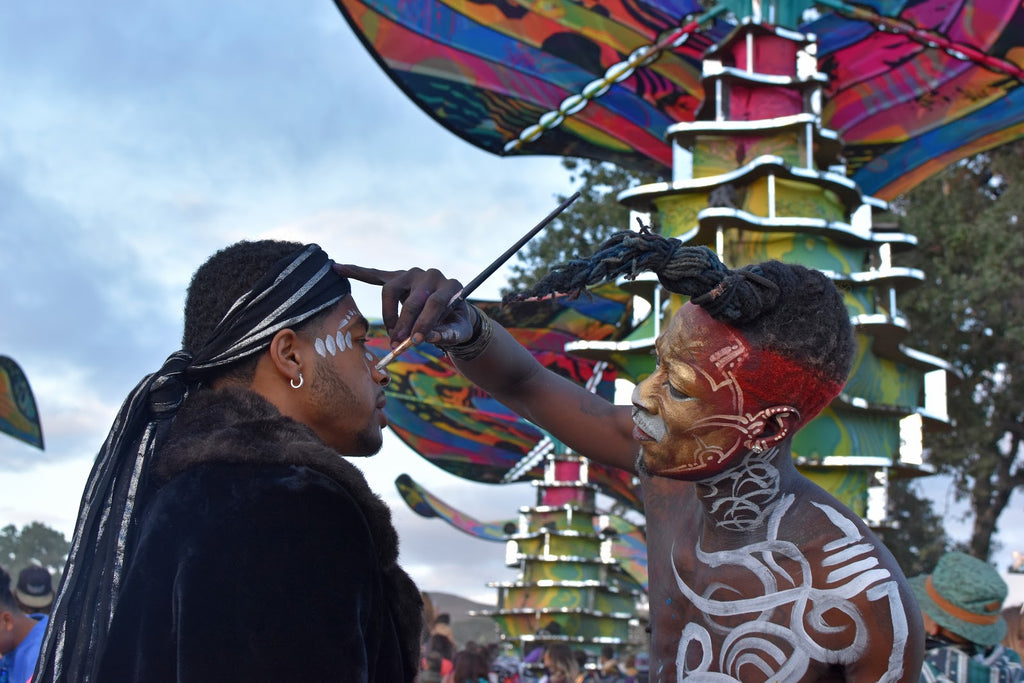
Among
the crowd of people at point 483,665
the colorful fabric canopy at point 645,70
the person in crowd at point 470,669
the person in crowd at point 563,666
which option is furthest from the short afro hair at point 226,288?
the person in crowd at point 563,666

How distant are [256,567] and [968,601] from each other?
3.54m

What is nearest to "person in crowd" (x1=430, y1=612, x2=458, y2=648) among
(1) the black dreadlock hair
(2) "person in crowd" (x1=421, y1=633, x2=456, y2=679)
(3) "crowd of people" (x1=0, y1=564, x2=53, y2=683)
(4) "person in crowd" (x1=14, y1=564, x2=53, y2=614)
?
(2) "person in crowd" (x1=421, y1=633, x2=456, y2=679)

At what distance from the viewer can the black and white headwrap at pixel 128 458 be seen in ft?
8.44

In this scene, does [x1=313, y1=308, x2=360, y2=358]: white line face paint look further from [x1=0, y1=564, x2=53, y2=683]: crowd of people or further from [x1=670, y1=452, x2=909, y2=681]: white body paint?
[x1=0, y1=564, x2=53, y2=683]: crowd of people

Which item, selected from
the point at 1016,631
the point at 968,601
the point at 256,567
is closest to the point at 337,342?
the point at 256,567

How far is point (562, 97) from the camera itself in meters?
11.4

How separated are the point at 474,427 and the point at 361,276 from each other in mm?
17487

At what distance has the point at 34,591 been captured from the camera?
7.60m

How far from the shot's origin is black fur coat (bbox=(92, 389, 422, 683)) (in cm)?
229

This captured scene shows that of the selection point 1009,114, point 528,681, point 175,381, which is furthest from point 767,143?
point 528,681

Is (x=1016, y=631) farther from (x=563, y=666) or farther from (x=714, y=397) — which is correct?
(x=563, y=666)

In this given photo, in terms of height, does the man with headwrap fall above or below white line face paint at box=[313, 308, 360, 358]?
below

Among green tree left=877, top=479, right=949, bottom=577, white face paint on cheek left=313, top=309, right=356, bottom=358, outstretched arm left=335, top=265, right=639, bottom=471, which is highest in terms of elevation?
green tree left=877, top=479, right=949, bottom=577

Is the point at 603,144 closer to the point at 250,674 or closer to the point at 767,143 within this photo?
the point at 767,143
